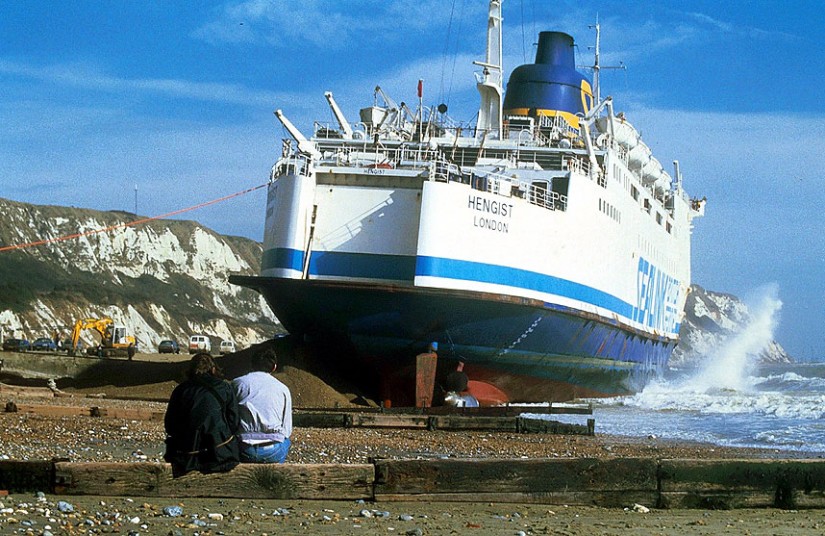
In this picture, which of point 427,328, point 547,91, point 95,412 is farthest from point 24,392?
point 547,91

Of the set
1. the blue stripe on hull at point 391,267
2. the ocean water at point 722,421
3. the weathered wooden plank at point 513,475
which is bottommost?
the weathered wooden plank at point 513,475

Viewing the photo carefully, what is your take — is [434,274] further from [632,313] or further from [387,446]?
[632,313]

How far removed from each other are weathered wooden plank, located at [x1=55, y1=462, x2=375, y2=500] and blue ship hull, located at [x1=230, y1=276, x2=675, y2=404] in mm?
13582

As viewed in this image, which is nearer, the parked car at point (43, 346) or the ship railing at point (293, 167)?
the ship railing at point (293, 167)

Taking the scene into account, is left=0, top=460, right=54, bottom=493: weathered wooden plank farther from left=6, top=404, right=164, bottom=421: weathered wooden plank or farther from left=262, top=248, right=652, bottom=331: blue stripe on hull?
left=262, top=248, right=652, bottom=331: blue stripe on hull

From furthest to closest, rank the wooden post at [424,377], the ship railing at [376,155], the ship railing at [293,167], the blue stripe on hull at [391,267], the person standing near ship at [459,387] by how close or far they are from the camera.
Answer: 1. the ship railing at [376,155]
2. the ship railing at [293,167]
3. the wooden post at [424,377]
4. the blue stripe on hull at [391,267]
5. the person standing near ship at [459,387]

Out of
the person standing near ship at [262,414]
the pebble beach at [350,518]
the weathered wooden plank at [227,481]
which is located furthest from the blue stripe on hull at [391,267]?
the weathered wooden plank at [227,481]

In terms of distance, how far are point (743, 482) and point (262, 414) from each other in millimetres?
3319

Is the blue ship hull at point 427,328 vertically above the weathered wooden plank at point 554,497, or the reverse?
the blue ship hull at point 427,328

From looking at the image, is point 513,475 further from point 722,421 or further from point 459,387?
point 722,421

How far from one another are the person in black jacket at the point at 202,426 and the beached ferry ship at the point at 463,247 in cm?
1365

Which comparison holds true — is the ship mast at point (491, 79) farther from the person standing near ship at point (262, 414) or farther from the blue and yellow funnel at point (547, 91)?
the person standing near ship at point (262, 414)

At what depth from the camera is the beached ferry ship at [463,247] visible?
21.5 m

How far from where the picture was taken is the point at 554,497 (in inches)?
289
